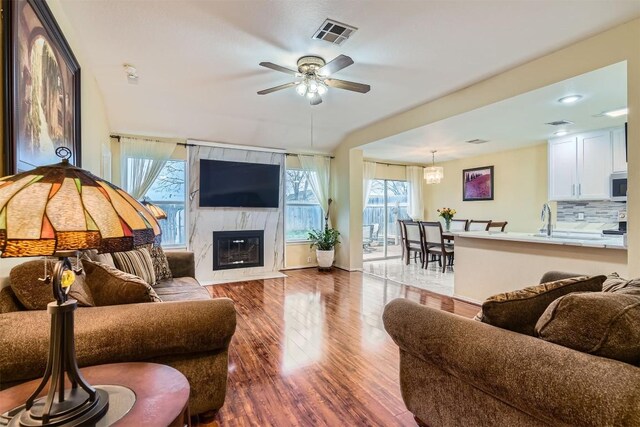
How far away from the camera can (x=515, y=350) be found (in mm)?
1113

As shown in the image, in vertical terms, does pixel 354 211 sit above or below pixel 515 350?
above

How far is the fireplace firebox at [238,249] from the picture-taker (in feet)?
17.8

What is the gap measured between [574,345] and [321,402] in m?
1.42

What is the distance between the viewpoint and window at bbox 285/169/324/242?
6207 millimetres

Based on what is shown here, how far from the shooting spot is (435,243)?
5855mm

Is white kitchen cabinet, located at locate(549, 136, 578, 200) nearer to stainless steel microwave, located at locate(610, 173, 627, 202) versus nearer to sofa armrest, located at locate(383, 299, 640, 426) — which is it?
stainless steel microwave, located at locate(610, 173, 627, 202)

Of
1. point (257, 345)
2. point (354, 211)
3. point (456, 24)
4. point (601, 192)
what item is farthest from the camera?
point (354, 211)

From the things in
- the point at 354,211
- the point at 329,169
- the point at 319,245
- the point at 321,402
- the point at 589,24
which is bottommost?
the point at 321,402

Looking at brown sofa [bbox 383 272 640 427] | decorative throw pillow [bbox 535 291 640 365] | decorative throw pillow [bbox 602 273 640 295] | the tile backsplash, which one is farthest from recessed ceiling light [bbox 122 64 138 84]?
the tile backsplash

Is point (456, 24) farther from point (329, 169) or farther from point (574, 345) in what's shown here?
point (329, 169)

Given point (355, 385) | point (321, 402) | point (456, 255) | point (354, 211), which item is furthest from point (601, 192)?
point (321, 402)

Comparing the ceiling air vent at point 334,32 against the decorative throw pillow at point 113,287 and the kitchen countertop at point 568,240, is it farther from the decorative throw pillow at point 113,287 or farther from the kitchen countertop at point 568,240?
the kitchen countertop at point 568,240

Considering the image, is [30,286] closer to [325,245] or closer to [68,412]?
[68,412]

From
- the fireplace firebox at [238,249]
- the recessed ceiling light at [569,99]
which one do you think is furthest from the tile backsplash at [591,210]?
the fireplace firebox at [238,249]
